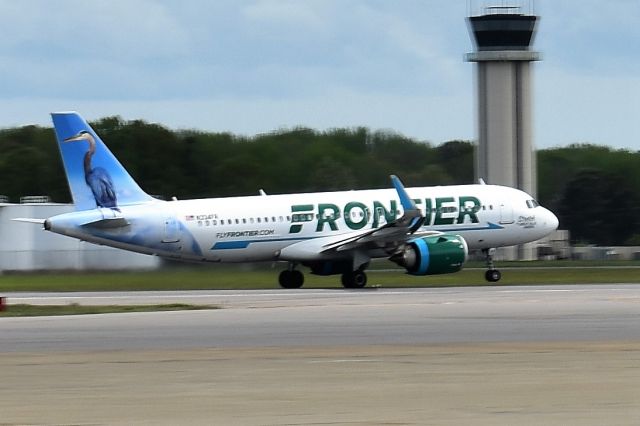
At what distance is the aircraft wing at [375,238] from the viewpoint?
45.9 m

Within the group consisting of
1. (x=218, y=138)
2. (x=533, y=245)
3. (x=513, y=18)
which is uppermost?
(x=513, y=18)

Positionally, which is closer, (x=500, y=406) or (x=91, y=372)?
(x=500, y=406)

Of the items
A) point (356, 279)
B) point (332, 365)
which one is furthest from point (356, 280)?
point (332, 365)

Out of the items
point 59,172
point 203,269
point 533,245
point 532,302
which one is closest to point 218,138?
point 59,172

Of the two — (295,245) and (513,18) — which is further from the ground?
(513,18)

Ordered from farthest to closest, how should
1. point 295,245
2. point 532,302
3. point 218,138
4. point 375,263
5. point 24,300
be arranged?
point 218,138, point 375,263, point 295,245, point 24,300, point 532,302

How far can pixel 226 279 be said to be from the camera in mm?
50375

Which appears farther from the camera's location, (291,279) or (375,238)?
(291,279)

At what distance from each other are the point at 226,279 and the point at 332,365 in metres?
29.3

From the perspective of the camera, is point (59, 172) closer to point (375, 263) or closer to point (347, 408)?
point (375, 263)

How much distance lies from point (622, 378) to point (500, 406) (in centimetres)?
320

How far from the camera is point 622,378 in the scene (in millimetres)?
19250

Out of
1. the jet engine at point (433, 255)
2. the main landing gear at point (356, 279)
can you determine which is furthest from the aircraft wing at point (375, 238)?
the main landing gear at point (356, 279)

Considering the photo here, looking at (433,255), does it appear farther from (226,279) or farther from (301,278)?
(226,279)
